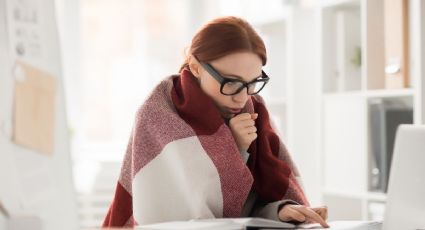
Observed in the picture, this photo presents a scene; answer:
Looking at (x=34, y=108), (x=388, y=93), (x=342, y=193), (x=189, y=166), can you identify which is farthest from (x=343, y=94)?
(x=34, y=108)

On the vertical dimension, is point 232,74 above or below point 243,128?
above

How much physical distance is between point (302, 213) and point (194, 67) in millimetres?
392

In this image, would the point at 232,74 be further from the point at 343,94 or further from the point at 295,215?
the point at 343,94

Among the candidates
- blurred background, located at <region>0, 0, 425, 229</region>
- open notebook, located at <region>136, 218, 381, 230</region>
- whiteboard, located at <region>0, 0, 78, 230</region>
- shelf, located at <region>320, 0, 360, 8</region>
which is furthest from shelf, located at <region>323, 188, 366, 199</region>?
whiteboard, located at <region>0, 0, 78, 230</region>

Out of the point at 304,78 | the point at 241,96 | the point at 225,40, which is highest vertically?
the point at 225,40

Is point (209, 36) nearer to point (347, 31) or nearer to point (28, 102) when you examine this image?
point (28, 102)

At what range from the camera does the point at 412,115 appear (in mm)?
2125

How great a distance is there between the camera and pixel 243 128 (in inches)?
50.4

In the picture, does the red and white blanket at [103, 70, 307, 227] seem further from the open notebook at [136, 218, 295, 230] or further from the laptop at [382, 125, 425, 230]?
the laptop at [382, 125, 425, 230]

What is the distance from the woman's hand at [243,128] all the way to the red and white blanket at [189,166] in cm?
2

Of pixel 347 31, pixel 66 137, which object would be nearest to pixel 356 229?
pixel 66 137

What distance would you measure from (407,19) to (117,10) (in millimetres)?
2174

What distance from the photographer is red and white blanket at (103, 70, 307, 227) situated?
4.10 ft

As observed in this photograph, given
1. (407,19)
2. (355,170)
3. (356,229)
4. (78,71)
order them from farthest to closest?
(78,71)
(355,170)
(407,19)
(356,229)
